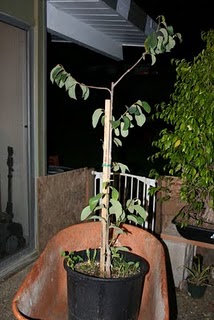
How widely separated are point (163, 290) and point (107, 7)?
8.28ft

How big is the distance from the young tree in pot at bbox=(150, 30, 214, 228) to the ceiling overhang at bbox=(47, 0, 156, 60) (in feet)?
3.69

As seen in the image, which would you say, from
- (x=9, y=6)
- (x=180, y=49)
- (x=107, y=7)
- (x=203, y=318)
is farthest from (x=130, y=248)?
(x=180, y=49)

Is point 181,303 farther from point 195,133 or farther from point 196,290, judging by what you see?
point 195,133

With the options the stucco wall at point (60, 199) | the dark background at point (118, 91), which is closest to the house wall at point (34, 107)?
the stucco wall at point (60, 199)

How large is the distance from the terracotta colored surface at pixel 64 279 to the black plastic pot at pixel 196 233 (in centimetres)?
91

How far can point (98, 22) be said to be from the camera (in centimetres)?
338

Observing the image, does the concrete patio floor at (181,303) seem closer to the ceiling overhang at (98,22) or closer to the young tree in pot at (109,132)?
the young tree in pot at (109,132)

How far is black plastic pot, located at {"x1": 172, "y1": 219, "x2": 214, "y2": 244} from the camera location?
2.11 meters

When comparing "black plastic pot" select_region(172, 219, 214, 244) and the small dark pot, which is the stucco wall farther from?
the small dark pot

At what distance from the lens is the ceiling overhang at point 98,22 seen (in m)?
2.82

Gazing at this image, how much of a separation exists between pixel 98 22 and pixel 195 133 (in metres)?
2.09

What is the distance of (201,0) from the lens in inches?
216

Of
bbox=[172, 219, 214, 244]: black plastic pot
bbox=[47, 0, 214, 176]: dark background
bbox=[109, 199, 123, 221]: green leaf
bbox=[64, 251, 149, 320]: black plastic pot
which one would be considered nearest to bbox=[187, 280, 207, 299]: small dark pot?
bbox=[172, 219, 214, 244]: black plastic pot

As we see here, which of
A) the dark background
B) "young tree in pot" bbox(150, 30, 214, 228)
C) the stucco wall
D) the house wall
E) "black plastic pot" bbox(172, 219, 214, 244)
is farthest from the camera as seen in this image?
the dark background
